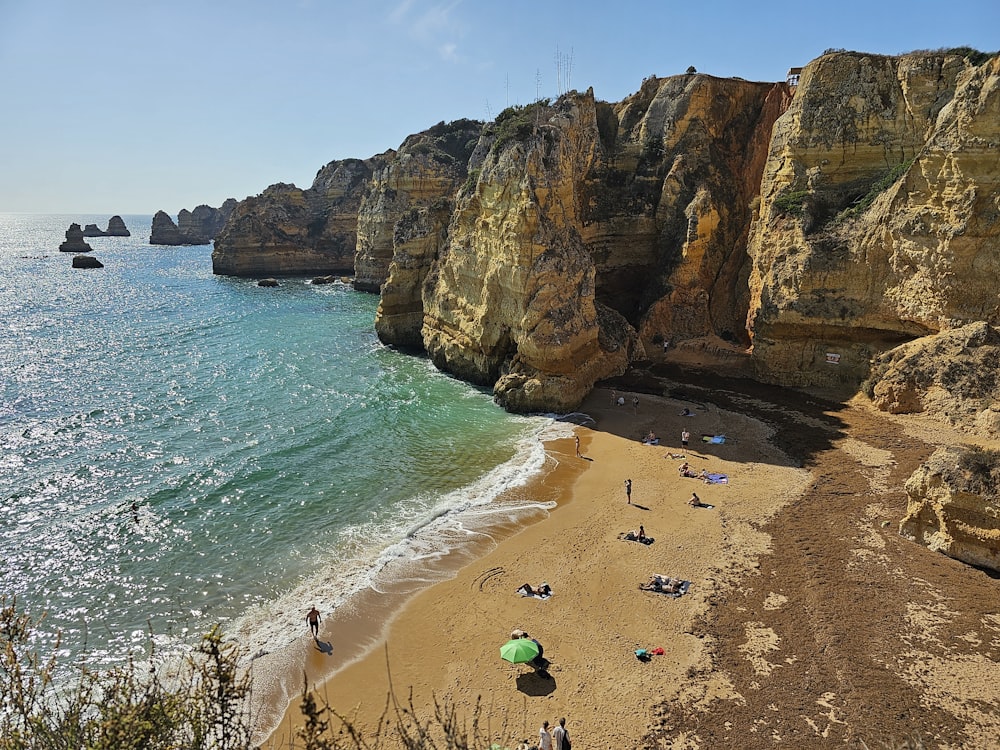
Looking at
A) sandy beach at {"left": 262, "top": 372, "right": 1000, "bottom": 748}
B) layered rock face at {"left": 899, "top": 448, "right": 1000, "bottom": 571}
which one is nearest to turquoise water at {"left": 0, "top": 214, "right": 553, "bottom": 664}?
sandy beach at {"left": 262, "top": 372, "right": 1000, "bottom": 748}

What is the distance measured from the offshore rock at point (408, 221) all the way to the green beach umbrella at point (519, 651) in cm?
2916

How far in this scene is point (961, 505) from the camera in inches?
596

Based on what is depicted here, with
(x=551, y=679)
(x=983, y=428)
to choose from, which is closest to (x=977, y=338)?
(x=983, y=428)

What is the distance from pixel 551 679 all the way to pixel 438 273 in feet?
90.3

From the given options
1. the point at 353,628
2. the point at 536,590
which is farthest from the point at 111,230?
the point at 536,590

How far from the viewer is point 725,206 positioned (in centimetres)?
3678

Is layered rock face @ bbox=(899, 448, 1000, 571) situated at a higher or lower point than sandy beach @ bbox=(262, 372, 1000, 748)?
higher

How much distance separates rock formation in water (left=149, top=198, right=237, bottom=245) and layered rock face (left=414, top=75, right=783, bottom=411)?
124m

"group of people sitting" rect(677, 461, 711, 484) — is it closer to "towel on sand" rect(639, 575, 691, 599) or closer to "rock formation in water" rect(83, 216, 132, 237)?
"towel on sand" rect(639, 575, 691, 599)

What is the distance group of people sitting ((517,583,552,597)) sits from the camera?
608 inches

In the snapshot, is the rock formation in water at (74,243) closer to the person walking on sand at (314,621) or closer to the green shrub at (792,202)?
the green shrub at (792,202)

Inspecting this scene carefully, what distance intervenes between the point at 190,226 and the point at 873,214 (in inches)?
6296

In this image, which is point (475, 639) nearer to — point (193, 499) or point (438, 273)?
point (193, 499)

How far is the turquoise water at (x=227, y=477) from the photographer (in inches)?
622
